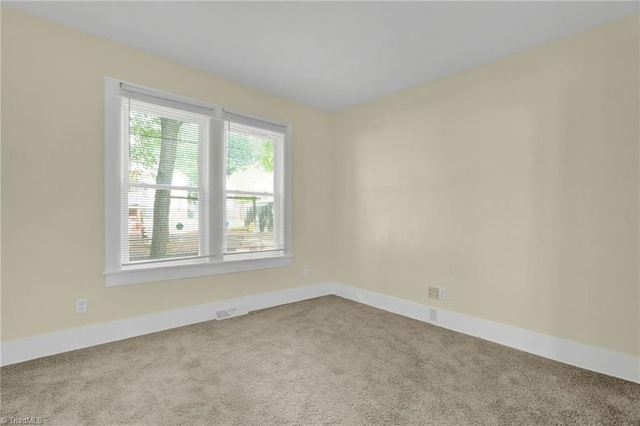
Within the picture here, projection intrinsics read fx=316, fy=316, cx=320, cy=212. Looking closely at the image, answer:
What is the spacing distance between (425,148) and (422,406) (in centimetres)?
248

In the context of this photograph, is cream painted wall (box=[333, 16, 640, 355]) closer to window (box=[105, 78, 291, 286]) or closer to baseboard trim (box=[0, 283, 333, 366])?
window (box=[105, 78, 291, 286])

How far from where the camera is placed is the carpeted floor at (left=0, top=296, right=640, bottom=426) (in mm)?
1744

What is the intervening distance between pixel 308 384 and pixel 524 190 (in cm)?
233

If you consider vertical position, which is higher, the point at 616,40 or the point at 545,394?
the point at 616,40

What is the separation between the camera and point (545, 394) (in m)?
1.98

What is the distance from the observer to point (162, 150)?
9.90ft

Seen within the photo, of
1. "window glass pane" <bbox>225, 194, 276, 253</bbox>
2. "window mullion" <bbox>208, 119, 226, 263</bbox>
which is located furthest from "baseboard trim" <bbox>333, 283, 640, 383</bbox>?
"window mullion" <bbox>208, 119, 226, 263</bbox>

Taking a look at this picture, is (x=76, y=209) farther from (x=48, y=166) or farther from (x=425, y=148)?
(x=425, y=148)

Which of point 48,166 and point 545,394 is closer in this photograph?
point 545,394

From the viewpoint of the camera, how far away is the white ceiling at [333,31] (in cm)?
221

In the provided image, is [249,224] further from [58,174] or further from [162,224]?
[58,174]

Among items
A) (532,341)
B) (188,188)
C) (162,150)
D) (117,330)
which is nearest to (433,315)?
(532,341)

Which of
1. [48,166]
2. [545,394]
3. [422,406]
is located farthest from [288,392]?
[48,166]

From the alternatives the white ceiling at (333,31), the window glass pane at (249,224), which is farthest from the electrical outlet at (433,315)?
the white ceiling at (333,31)
